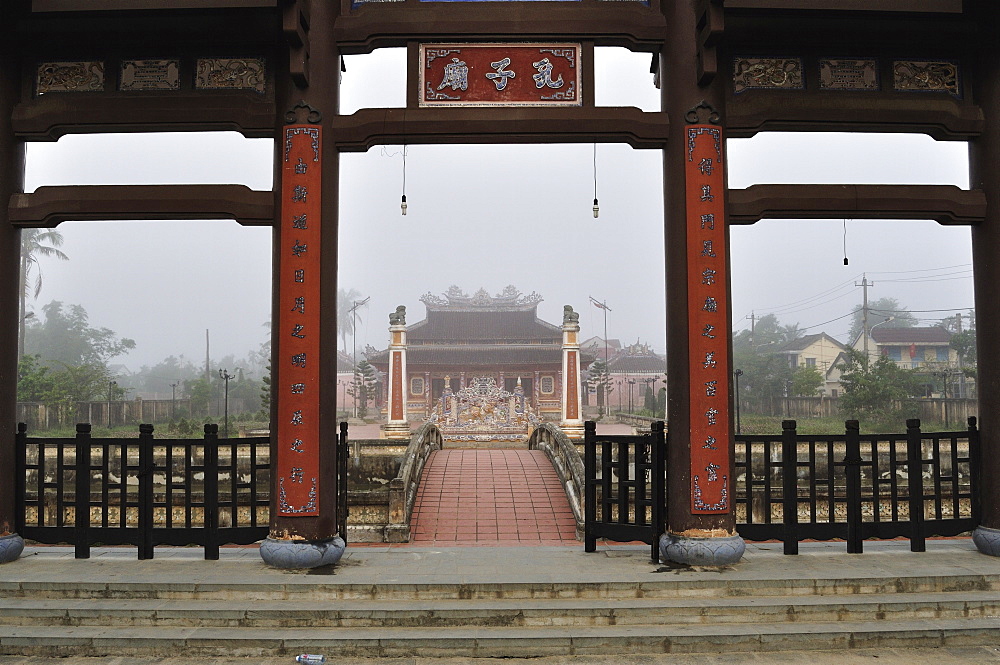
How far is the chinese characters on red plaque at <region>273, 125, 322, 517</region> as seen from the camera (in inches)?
205

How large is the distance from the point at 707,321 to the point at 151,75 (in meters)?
4.65

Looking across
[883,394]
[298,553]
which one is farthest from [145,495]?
[883,394]

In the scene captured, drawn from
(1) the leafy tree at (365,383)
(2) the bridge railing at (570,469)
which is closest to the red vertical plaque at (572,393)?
(1) the leafy tree at (365,383)

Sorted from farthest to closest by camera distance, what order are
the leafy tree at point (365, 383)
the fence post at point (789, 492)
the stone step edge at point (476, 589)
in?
the leafy tree at point (365, 383)
the fence post at point (789, 492)
the stone step edge at point (476, 589)

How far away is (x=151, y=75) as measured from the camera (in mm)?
5621

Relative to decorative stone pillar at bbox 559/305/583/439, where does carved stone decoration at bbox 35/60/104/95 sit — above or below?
above

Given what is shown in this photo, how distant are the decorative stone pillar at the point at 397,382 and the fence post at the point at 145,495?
1970 centimetres

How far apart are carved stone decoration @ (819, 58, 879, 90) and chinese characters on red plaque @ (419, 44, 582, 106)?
6.39 ft

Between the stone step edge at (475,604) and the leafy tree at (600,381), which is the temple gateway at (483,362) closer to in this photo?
the leafy tree at (600,381)

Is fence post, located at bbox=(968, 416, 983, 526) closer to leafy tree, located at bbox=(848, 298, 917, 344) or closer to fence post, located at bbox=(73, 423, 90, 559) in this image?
fence post, located at bbox=(73, 423, 90, 559)

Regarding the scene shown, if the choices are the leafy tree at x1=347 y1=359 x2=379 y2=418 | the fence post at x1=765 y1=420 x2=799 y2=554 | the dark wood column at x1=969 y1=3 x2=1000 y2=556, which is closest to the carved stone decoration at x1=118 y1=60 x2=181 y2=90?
the fence post at x1=765 y1=420 x2=799 y2=554

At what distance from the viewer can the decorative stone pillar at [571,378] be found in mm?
24555

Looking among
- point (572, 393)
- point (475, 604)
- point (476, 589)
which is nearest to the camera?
point (475, 604)

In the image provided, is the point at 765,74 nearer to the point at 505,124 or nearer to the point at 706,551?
the point at 505,124
